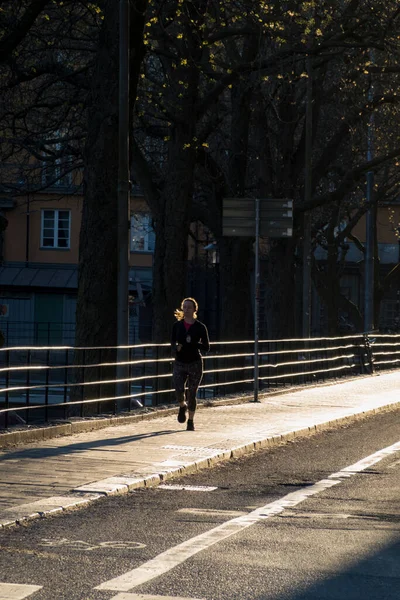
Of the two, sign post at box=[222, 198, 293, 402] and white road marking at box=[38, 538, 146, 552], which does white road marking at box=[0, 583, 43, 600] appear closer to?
white road marking at box=[38, 538, 146, 552]

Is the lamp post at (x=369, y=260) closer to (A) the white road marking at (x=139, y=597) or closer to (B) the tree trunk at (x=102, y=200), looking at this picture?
(B) the tree trunk at (x=102, y=200)

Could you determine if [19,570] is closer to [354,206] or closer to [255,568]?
[255,568]

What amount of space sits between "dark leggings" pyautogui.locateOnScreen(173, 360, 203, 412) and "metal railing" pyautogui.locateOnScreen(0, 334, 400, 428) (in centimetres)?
121

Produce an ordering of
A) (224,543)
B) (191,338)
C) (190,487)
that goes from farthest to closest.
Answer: (191,338), (190,487), (224,543)

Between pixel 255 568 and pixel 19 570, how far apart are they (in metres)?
1.32

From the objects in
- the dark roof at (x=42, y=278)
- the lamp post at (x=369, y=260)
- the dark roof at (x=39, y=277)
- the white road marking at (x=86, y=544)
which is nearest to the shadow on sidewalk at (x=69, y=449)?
the white road marking at (x=86, y=544)

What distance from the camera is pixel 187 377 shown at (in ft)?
57.7

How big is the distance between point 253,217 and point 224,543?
554 inches

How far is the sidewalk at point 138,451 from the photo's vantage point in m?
10.9

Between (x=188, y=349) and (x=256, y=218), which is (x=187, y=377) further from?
(x=256, y=218)

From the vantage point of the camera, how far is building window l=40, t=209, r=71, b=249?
233ft

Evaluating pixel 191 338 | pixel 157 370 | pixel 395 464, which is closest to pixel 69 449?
pixel 395 464

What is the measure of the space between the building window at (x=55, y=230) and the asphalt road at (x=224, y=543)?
58464mm

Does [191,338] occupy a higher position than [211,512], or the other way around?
[191,338]
